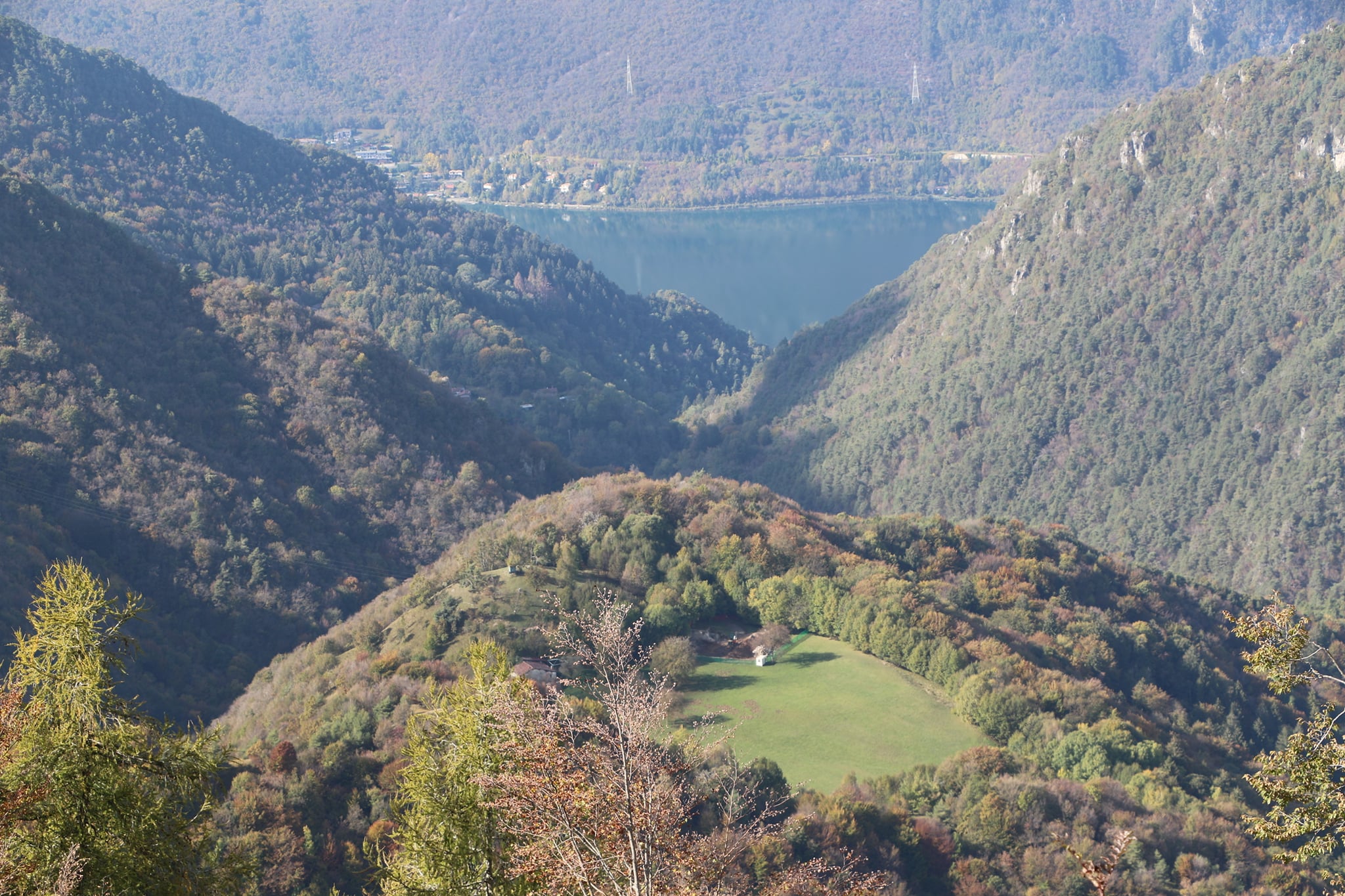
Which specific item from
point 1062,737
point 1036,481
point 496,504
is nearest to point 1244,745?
point 1062,737

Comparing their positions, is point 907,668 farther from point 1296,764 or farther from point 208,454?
point 208,454

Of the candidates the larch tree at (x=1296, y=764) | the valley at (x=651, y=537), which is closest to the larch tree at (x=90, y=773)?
the valley at (x=651, y=537)

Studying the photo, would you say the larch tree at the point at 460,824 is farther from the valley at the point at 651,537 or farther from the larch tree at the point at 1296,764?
the larch tree at the point at 1296,764

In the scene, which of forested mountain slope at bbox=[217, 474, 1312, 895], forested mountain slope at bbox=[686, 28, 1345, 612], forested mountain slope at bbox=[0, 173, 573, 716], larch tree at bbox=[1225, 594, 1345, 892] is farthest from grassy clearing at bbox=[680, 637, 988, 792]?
forested mountain slope at bbox=[686, 28, 1345, 612]

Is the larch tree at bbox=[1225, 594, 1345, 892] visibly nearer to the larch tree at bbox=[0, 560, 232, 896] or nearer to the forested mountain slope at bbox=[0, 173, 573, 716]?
the larch tree at bbox=[0, 560, 232, 896]

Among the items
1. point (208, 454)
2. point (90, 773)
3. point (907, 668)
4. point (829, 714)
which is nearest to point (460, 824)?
point (90, 773)
